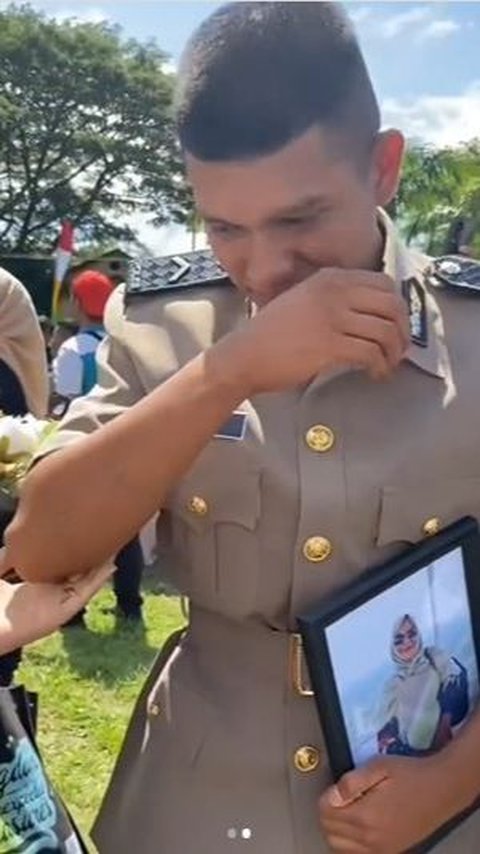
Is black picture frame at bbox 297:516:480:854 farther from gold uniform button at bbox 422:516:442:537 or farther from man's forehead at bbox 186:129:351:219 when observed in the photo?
man's forehead at bbox 186:129:351:219

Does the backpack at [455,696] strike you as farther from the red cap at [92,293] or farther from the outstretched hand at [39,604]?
the red cap at [92,293]

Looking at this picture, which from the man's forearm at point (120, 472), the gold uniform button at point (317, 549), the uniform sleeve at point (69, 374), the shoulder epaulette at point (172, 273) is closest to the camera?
the man's forearm at point (120, 472)

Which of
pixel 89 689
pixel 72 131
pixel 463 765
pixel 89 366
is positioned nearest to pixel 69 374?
pixel 89 366

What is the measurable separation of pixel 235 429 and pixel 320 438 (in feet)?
0.27

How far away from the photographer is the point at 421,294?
1185 mm

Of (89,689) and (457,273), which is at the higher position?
(457,273)

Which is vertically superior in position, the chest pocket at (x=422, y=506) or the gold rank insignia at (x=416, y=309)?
the gold rank insignia at (x=416, y=309)

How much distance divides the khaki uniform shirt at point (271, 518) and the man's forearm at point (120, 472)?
0.26 ft

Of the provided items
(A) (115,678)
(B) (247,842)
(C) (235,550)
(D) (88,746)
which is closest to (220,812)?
(B) (247,842)

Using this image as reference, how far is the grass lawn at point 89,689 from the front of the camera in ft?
10.9

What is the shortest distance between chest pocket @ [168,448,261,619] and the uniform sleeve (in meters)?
3.60

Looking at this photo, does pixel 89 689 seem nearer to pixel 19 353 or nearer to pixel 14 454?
pixel 19 353

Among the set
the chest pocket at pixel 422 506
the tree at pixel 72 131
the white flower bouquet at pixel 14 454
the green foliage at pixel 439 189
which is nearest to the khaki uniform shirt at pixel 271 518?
the chest pocket at pixel 422 506

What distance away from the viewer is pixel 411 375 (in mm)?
1134
